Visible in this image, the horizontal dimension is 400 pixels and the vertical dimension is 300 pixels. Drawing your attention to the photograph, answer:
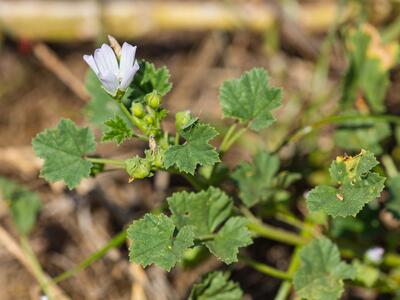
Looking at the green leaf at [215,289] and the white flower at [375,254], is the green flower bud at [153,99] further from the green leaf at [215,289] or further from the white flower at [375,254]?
the white flower at [375,254]

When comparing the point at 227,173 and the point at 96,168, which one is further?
the point at 227,173

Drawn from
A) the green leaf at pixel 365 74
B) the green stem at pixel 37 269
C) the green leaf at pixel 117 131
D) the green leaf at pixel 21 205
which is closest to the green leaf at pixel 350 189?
the green leaf at pixel 117 131

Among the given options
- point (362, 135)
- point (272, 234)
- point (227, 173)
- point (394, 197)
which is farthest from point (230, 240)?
point (362, 135)

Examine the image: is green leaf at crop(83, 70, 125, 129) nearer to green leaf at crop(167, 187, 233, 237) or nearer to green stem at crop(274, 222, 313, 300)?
green leaf at crop(167, 187, 233, 237)

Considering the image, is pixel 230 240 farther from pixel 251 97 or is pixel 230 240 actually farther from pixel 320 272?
pixel 251 97

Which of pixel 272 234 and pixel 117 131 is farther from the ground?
pixel 117 131

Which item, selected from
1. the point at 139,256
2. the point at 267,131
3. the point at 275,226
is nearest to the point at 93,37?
the point at 267,131

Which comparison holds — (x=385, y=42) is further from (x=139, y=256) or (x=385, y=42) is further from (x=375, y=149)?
(x=139, y=256)
